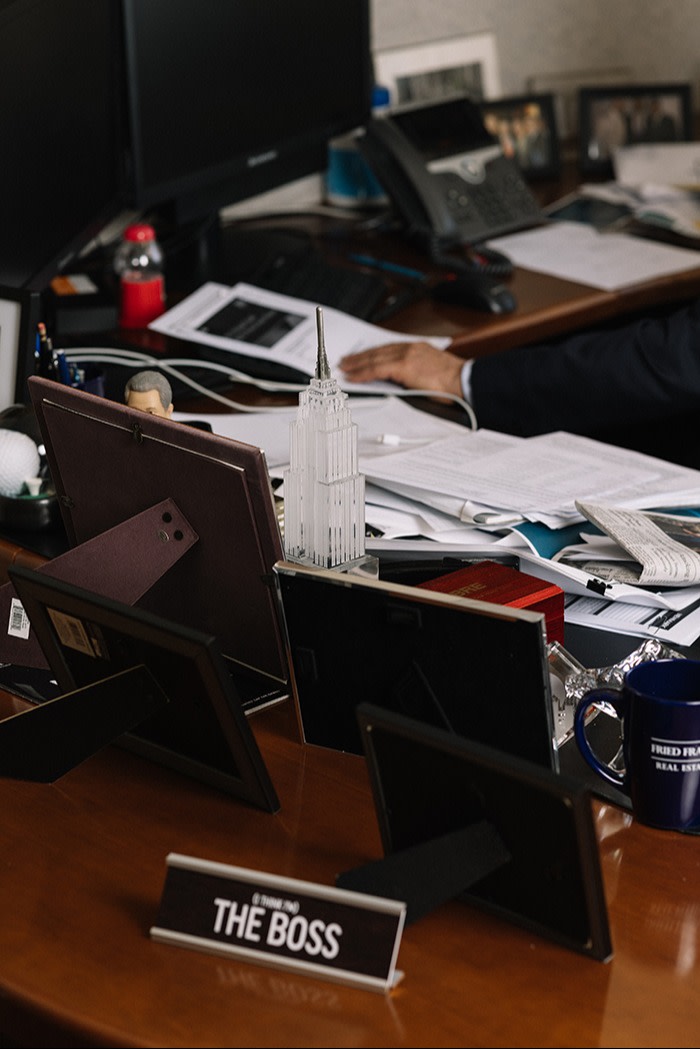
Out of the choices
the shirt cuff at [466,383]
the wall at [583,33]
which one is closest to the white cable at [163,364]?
the shirt cuff at [466,383]

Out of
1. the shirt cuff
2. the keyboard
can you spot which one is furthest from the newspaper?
the keyboard

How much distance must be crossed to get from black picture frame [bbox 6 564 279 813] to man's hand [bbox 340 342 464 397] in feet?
2.79

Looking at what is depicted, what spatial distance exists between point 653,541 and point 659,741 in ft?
1.18

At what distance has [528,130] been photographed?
2760mm

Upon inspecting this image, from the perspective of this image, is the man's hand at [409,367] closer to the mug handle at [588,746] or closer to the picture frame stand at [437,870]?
the mug handle at [588,746]

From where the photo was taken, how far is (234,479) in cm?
100

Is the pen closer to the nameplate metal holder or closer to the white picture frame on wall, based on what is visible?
the white picture frame on wall

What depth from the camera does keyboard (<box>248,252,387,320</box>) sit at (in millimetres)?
→ 2014

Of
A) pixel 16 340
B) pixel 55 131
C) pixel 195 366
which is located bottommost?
pixel 195 366

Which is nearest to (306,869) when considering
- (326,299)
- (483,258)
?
(326,299)

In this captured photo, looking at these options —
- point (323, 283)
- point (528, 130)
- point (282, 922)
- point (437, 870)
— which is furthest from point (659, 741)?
point (528, 130)

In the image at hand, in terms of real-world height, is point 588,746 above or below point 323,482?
below

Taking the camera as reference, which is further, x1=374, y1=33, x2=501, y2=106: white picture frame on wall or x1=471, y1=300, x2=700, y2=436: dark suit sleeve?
x1=374, y1=33, x2=501, y2=106: white picture frame on wall

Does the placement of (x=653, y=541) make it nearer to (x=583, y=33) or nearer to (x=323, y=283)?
(x=323, y=283)
